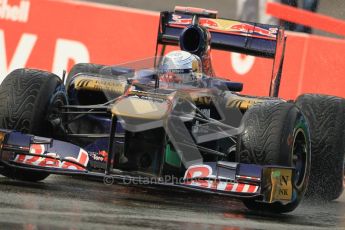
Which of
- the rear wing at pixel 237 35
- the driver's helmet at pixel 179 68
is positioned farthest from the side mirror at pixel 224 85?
the rear wing at pixel 237 35

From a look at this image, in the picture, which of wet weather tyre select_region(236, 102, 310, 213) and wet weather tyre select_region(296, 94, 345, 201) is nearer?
wet weather tyre select_region(236, 102, 310, 213)

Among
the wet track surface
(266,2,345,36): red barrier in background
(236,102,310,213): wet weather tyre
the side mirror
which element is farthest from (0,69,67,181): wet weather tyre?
(266,2,345,36): red barrier in background

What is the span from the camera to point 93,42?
15.0 m

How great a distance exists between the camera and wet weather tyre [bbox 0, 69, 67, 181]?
28.4ft

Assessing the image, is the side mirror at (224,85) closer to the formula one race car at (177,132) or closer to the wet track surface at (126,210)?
the formula one race car at (177,132)

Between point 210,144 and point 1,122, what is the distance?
6.27 ft

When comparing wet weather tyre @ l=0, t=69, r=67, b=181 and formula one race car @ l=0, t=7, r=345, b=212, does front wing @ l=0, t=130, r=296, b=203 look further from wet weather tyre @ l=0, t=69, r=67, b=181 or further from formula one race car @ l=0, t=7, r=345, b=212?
wet weather tyre @ l=0, t=69, r=67, b=181

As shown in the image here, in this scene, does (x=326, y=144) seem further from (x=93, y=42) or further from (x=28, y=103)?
(x=93, y=42)

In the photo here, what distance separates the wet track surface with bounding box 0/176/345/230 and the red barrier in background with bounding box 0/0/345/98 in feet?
16.0

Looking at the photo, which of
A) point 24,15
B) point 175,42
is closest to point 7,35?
point 24,15

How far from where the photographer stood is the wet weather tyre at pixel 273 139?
8242 millimetres

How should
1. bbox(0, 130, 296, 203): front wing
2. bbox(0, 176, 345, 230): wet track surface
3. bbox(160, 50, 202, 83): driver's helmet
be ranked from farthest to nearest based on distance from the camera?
bbox(160, 50, 202, 83): driver's helmet, bbox(0, 130, 296, 203): front wing, bbox(0, 176, 345, 230): wet track surface

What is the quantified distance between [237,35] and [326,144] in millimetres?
1872

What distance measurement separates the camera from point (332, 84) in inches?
568
